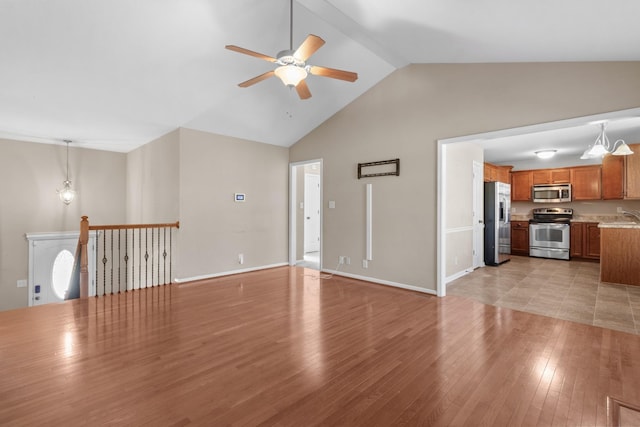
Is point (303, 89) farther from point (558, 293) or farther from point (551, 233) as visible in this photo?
point (551, 233)

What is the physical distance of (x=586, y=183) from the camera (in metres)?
7.21

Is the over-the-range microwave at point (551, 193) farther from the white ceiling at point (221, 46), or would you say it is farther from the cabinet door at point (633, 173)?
the white ceiling at point (221, 46)

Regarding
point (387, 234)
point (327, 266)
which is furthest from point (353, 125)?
point (327, 266)

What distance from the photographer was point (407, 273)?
4.65 meters

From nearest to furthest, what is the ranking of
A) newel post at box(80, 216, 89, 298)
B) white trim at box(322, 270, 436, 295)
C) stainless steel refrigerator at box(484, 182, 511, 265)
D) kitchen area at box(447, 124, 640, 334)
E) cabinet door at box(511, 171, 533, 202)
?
kitchen area at box(447, 124, 640, 334) < newel post at box(80, 216, 89, 298) < white trim at box(322, 270, 436, 295) < stainless steel refrigerator at box(484, 182, 511, 265) < cabinet door at box(511, 171, 533, 202)

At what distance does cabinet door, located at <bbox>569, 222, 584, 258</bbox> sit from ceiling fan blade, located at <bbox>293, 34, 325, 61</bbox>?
7765 millimetres

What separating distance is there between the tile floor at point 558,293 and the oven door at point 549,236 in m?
0.92

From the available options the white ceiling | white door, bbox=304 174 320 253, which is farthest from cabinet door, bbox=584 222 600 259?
white door, bbox=304 174 320 253

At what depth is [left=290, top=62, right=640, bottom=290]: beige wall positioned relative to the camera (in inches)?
128

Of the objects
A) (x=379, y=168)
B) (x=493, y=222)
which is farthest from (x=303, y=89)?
(x=493, y=222)

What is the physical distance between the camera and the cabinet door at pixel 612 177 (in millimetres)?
6668

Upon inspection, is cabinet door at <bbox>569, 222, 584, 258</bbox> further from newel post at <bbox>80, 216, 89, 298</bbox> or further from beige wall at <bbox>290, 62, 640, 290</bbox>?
newel post at <bbox>80, 216, 89, 298</bbox>

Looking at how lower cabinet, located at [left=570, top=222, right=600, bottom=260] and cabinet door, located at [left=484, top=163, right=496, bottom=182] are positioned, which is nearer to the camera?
cabinet door, located at [left=484, top=163, right=496, bottom=182]

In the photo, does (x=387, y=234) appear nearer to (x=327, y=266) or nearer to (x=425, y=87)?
(x=327, y=266)
